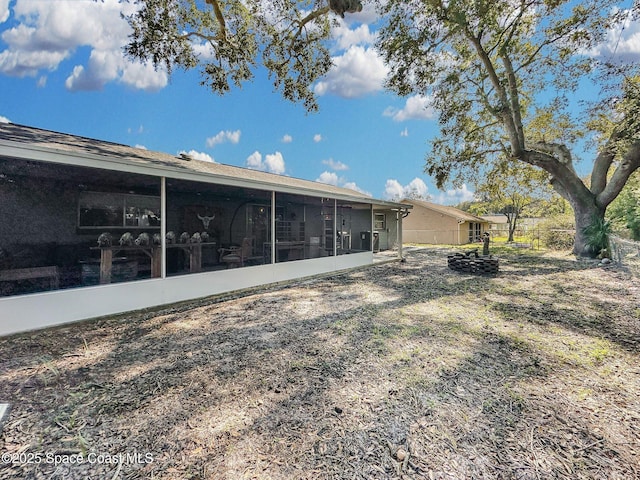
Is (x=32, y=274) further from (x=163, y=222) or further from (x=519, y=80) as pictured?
(x=519, y=80)

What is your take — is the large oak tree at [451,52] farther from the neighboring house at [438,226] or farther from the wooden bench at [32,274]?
the neighboring house at [438,226]

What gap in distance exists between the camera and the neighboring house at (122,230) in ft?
14.6

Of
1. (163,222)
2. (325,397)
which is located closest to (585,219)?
(325,397)

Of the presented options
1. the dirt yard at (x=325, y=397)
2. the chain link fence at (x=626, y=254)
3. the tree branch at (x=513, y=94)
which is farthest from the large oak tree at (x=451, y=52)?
the dirt yard at (x=325, y=397)

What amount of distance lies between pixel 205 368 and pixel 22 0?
13.5 meters

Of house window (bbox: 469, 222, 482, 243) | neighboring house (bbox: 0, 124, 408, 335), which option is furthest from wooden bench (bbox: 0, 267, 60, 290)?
house window (bbox: 469, 222, 482, 243)

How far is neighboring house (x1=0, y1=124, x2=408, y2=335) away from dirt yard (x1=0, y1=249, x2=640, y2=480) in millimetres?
574

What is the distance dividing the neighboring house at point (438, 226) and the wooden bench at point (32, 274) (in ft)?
74.8

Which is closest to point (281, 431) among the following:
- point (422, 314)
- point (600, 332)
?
point (422, 314)

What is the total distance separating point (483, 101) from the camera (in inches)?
Result: 493

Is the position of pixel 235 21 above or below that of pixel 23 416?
above

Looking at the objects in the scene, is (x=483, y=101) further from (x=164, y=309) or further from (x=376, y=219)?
(x=164, y=309)

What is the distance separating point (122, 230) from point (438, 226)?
80.7 ft

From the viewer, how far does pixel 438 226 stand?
2639 centimetres
